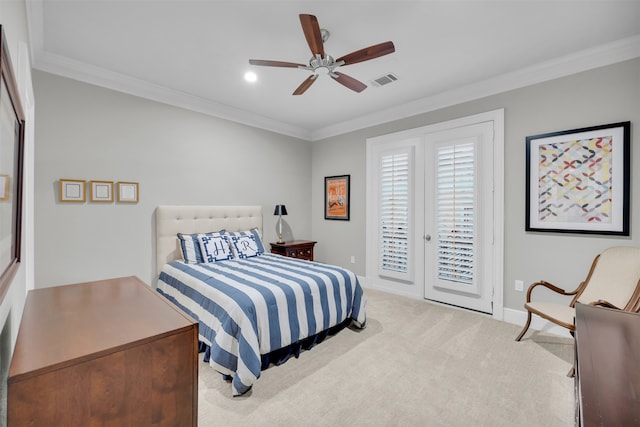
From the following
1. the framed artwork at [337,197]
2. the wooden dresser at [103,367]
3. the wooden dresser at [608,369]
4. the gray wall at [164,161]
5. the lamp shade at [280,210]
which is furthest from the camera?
the framed artwork at [337,197]

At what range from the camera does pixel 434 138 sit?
383 cm

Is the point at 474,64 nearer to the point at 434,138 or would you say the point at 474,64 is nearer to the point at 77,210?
the point at 434,138

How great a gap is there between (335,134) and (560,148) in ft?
10.3

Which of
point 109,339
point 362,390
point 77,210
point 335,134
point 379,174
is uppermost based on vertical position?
point 335,134

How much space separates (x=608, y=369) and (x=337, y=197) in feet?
14.0

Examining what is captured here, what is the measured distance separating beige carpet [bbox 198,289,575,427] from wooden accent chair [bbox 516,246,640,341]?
0.38m

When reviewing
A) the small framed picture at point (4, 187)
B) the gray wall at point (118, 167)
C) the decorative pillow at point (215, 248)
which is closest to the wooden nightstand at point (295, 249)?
the gray wall at point (118, 167)

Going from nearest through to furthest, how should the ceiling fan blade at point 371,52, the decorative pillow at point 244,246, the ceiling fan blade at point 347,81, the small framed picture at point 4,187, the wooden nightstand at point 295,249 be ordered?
the small framed picture at point 4,187, the ceiling fan blade at point 371,52, the ceiling fan blade at point 347,81, the decorative pillow at point 244,246, the wooden nightstand at point 295,249

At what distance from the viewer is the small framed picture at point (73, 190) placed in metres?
2.88

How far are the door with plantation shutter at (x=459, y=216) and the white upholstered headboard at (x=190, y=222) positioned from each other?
265cm

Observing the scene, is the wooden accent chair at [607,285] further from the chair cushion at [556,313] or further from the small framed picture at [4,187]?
the small framed picture at [4,187]

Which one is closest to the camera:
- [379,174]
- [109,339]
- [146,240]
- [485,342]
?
[109,339]

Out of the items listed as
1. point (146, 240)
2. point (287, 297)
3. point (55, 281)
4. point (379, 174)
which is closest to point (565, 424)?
point (287, 297)

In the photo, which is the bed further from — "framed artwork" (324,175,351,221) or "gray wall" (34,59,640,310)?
"framed artwork" (324,175,351,221)
